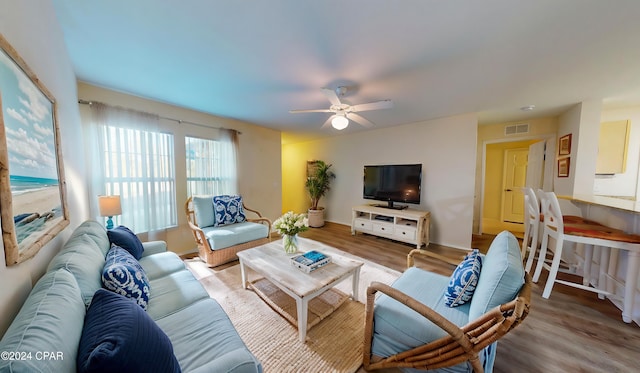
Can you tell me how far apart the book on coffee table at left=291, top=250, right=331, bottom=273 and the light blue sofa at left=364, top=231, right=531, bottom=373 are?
607mm

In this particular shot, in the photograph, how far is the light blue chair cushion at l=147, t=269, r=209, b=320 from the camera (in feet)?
4.29

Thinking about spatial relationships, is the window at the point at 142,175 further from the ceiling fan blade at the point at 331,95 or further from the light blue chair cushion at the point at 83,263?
the ceiling fan blade at the point at 331,95

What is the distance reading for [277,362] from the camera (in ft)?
4.66

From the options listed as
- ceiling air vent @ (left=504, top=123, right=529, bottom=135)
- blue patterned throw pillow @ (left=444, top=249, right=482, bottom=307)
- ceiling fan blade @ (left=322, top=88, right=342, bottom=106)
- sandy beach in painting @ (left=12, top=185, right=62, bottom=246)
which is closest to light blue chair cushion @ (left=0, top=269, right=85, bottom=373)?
sandy beach in painting @ (left=12, top=185, right=62, bottom=246)

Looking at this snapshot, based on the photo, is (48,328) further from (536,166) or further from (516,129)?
(536,166)

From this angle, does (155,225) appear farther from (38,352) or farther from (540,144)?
(540,144)

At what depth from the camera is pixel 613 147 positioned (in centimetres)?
309

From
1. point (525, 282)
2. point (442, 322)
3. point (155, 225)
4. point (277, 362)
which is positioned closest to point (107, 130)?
point (155, 225)

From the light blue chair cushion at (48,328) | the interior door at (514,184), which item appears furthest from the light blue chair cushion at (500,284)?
the interior door at (514,184)

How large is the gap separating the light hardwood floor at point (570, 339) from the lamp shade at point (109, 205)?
3806 mm

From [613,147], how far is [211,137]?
6.34 m

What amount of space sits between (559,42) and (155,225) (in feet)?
15.4

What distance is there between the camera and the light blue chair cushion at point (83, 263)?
1.01 meters

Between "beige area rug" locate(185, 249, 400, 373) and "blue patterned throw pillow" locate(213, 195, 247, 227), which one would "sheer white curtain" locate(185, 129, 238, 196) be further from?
"beige area rug" locate(185, 249, 400, 373)
